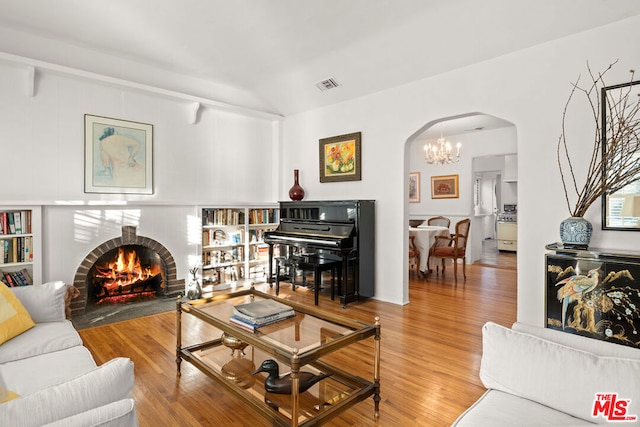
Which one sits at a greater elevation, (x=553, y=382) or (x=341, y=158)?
(x=341, y=158)

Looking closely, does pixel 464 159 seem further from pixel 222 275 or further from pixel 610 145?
pixel 222 275

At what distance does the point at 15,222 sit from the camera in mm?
3559

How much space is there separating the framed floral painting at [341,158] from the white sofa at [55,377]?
11.6 feet

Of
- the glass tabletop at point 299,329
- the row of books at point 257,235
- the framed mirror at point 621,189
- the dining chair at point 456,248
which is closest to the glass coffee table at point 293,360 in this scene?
the glass tabletop at point 299,329

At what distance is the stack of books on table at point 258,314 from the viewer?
7.13 feet

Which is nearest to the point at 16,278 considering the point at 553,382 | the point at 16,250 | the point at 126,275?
the point at 16,250

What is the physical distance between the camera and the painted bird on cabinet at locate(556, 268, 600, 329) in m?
2.72

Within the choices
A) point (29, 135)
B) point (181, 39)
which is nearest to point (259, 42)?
point (181, 39)

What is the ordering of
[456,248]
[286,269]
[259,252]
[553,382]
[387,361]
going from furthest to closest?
[456,248] < [259,252] < [286,269] < [387,361] < [553,382]

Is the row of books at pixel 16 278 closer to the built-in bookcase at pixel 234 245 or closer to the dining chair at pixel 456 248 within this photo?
the built-in bookcase at pixel 234 245

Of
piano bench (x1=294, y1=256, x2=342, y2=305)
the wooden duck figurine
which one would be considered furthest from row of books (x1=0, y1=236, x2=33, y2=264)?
the wooden duck figurine

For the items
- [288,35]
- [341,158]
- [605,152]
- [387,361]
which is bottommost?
[387,361]

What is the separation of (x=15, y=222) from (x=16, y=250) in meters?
0.29

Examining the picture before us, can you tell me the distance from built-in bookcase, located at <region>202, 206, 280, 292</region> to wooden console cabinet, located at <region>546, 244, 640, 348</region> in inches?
152
